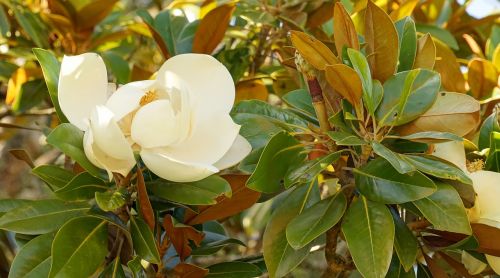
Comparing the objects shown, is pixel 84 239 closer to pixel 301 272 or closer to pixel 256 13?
pixel 256 13

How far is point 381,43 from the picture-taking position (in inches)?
48.6

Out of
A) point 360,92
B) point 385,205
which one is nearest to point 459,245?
point 385,205

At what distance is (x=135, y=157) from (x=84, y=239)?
0.16 m

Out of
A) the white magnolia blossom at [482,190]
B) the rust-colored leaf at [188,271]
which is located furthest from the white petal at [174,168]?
the white magnolia blossom at [482,190]

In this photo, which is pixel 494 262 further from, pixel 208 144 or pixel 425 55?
pixel 208 144

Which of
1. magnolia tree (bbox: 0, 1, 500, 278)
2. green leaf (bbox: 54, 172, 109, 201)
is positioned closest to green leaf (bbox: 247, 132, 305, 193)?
magnolia tree (bbox: 0, 1, 500, 278)

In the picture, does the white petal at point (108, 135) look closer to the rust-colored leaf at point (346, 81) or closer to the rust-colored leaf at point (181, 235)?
the rust-colored leaf at point (181, 235)

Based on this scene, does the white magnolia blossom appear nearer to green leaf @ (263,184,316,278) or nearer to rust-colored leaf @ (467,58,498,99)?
green leaf @ (263,184,316,278)

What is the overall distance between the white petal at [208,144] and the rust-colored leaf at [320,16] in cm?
73

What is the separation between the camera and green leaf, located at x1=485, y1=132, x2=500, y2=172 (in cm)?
130

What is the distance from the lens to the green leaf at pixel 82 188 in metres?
1.13

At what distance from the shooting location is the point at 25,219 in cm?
115

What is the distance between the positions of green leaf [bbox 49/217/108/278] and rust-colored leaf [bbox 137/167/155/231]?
77 mm

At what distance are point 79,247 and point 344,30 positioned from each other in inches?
20.0
